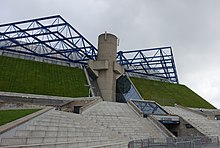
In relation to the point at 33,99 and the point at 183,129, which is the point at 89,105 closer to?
the point at 33,99

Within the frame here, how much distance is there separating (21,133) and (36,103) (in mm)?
20577

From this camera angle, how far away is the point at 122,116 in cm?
2992

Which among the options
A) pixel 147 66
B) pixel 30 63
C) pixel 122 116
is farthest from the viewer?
pixel 147 66

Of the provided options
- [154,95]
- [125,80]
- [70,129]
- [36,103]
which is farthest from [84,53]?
[70,129]

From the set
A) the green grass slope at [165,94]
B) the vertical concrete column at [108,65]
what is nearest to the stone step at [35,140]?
the vertical concrete column at [108,65]

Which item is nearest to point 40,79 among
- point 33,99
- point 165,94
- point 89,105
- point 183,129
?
point 33,99

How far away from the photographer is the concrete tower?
47062 mm

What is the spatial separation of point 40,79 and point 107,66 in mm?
14038

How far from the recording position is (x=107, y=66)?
154 ft

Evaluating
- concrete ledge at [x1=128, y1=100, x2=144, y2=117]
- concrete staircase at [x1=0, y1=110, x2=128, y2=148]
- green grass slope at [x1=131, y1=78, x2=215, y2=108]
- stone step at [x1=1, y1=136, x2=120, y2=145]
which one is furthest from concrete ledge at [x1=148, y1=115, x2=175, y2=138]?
green grass slope at [x1=131, y1=78, x2=215, y2=108]

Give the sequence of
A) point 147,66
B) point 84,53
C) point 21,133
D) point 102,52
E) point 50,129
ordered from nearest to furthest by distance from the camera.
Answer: point 21,133
point 50,129
point 102,52
point 84,53
point 147,66

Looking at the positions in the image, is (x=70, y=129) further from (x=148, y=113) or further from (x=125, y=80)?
(x=125, y=80)

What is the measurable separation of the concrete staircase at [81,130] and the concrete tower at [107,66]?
49.9ft

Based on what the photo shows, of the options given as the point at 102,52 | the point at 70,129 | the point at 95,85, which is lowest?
the point at 70,129
